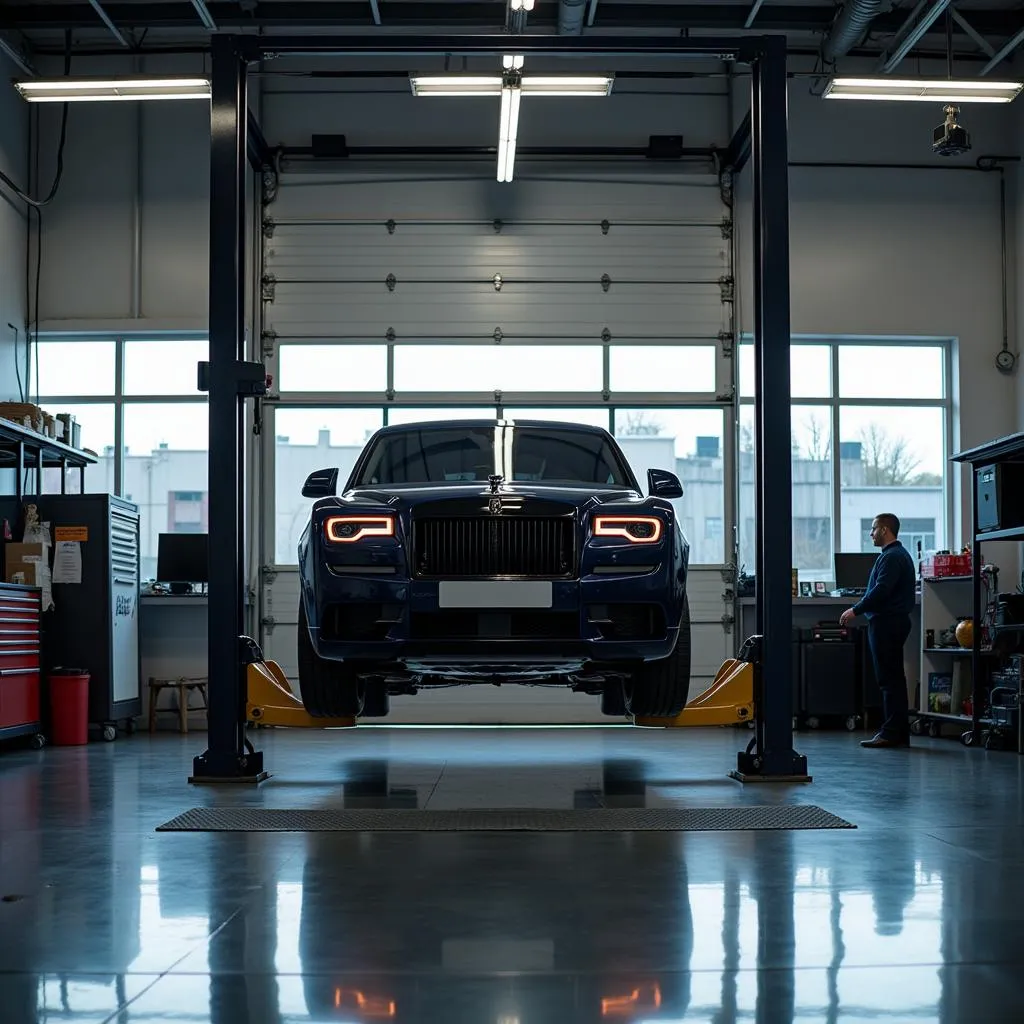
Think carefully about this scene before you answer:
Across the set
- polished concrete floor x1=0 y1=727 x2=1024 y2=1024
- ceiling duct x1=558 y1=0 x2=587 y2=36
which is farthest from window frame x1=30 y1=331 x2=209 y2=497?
polished concrete floor x1=0 y1=727 x2=1024 y2=1024

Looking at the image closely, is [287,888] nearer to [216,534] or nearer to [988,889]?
[988,889]

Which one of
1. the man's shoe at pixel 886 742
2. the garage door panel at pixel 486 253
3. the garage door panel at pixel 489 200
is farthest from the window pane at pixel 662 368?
the man's shoe at pixel 886 742

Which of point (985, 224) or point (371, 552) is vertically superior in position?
point (985, 224)

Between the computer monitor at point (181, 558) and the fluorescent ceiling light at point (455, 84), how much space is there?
424 centimetres

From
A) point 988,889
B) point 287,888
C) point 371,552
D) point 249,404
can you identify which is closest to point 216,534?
point 371,552

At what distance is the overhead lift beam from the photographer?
20.9ft

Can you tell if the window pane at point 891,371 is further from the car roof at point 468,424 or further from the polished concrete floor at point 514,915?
the polished concrete floor at point 514,915

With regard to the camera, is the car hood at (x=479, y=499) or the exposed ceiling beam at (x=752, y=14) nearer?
the car hood at (x=479, y=499)

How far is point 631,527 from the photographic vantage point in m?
5.41

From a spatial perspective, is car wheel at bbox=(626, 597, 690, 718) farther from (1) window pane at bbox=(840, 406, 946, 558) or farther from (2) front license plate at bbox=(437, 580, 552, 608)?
(1) window pane at bbox=(840, 406, 946, 558)

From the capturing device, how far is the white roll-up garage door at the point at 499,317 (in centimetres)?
1218

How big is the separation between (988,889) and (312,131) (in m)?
10.4

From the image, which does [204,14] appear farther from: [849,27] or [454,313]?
[849,27]

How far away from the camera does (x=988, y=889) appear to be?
368 cm
